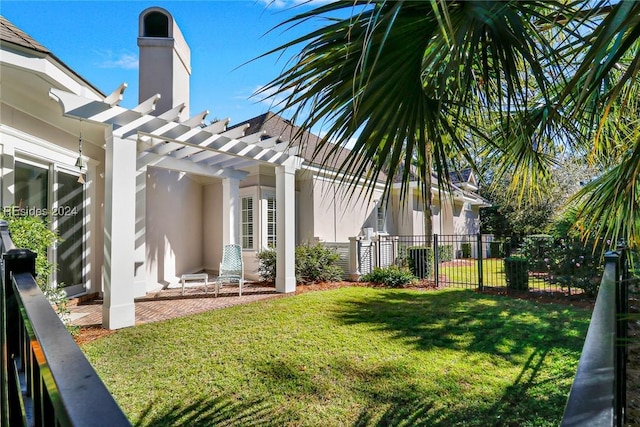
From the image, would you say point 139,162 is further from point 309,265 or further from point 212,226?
point 309,265

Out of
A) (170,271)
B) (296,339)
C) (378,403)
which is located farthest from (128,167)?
(378,403)

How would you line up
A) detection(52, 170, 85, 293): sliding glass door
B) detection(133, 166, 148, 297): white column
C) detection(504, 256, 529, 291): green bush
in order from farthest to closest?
1. detection(504, 256, 529, 291): green bush
2. detection(133, 166, 148, 297): white column
3. detection(52, 170, 85, 293): sliding glass door

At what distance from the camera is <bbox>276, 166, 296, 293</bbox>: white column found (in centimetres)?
916

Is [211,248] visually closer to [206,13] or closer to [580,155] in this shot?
[206,13]

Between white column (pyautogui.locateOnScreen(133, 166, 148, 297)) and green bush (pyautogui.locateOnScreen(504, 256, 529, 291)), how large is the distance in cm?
987

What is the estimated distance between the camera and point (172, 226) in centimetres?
1064

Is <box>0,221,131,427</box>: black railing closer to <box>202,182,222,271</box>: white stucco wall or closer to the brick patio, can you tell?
the brick patio

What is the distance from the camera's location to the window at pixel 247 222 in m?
11.7

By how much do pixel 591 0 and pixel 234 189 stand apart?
33.1 feet

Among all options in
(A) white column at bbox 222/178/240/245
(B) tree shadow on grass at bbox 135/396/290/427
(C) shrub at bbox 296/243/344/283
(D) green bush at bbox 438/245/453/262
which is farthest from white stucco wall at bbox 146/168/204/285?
(D) green bush at bbox 438/245/453/262

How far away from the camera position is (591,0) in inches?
92.4

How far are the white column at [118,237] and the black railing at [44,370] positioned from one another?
4.36 m

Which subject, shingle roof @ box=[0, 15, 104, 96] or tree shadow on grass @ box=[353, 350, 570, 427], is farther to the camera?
shingle roof @ box=[0, 15, 104, 96]

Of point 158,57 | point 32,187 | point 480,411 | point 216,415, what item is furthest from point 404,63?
point 158,57
